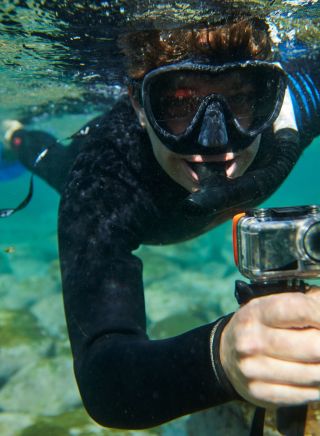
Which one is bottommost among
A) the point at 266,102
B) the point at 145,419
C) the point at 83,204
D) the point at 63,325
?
the point at 63,325

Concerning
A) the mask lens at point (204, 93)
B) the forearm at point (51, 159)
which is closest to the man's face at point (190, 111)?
the mask lens at point (204, 93)

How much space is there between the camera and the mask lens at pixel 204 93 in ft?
9.53

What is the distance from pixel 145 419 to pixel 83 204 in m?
1.52

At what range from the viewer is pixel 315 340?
50.4 inches

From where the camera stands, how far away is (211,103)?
2.77 meters

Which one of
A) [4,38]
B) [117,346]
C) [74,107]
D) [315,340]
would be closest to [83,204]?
[117,346]

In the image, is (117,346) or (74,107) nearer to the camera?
(117,346)

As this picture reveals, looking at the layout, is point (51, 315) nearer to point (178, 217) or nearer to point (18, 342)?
point (18, 342)

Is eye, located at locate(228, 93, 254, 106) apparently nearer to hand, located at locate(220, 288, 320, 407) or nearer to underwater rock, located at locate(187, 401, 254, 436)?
hand, located at locate(220, 288, 320, 407)

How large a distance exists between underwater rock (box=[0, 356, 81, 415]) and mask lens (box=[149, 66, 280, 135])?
477 centimetres

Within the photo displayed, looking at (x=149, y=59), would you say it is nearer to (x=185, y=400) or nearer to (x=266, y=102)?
(x=266, y=102)

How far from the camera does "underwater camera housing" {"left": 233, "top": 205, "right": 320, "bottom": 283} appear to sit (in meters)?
1.44

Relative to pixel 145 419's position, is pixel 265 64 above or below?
above

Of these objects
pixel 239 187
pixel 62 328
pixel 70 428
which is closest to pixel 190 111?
pixel 239 187
